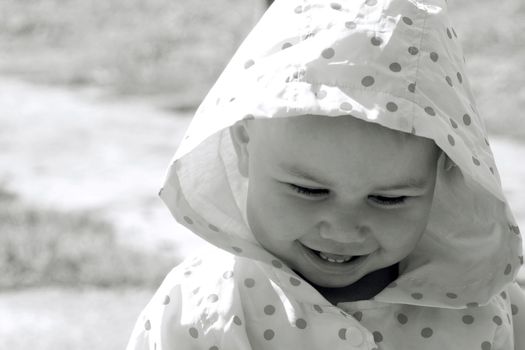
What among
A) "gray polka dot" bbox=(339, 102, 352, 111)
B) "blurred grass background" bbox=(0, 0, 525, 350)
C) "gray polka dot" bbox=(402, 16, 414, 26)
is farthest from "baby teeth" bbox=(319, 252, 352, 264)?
"blurred grass background" bbox=(0, 0, 525, 350)

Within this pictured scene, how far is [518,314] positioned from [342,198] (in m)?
0.63

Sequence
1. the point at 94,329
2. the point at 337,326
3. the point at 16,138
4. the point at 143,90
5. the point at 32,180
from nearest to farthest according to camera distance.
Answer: the point at 337,326 < the point at 94,329 < the point at 32,180 < the point at 16,138 < the point at 143,90

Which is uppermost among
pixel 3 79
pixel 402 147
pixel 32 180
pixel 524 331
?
pixel 402 147

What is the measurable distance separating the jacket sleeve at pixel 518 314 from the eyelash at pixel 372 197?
0.51m

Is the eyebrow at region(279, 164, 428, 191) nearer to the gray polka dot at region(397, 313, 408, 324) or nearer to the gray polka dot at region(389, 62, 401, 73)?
the gray polka dot at region(389, 62, 401, 73)

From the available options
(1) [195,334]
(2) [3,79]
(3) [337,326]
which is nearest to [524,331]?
(3) [337,326]

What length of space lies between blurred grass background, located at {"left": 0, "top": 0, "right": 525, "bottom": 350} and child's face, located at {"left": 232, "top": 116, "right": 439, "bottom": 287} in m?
1.52

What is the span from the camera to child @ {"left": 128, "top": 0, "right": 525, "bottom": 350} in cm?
201

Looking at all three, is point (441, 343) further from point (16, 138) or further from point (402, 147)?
point (16, 138)

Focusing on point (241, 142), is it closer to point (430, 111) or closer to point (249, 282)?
point (249, 282)

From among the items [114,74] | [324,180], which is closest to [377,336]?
[324,180]

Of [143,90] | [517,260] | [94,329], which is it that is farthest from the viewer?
[143,90]

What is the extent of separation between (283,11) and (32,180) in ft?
9.75

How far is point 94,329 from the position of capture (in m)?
3.62
